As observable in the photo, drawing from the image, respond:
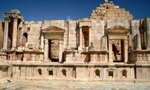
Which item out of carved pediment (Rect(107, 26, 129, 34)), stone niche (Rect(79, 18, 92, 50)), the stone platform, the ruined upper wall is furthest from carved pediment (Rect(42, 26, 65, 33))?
the ruined upper wall

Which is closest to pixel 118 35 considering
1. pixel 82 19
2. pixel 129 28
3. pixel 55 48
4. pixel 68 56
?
pixel 129 28

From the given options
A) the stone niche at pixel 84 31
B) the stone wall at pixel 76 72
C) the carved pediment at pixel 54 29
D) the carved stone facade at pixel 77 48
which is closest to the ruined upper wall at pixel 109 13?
the carved stone facade at pixel 77 48

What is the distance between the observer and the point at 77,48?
1680 cm

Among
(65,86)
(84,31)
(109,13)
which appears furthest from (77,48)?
(109,13)

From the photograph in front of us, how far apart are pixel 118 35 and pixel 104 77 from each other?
860cm

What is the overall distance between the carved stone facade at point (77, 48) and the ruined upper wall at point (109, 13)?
266 inches

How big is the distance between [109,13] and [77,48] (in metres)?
13.2

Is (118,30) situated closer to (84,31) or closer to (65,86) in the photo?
(84,31)

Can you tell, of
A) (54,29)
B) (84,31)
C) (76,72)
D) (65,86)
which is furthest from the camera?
(84,31)

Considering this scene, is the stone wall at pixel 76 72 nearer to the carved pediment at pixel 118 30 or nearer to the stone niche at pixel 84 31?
the stone niche at pixel 84 31

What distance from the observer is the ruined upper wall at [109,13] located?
26.7 m

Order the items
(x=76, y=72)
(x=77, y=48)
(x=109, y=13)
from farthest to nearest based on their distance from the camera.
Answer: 1. (x=109, y=13)
2. (x=77, y=48)
3. (x=76, y=72)

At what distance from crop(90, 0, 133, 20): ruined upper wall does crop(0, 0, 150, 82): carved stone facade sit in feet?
22.2

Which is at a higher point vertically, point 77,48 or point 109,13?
point 109,13
